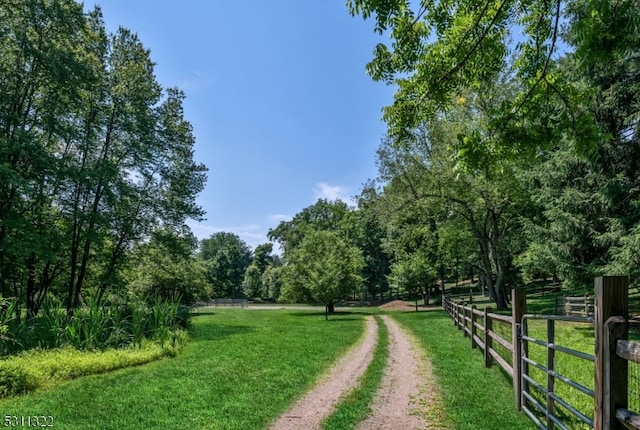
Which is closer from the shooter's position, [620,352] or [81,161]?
[620,352]

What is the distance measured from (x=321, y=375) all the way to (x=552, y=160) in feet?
38.8

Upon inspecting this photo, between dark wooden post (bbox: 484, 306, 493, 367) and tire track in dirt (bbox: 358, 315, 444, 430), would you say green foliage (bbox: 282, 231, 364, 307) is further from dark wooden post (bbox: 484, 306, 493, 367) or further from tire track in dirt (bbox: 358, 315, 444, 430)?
dark wooden post (bbox: 484, 306, 493, 367)

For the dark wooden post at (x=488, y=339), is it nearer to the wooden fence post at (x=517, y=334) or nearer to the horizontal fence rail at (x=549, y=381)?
the wooden fence post at (x=517, y=334)

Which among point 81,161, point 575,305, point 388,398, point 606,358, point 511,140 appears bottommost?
point 388,398

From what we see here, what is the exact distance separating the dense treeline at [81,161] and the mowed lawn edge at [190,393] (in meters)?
4.49

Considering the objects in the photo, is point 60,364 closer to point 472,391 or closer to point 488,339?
point 472,391

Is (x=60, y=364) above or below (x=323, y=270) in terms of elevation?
below

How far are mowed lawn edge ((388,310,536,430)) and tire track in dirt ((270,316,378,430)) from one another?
1.58 m

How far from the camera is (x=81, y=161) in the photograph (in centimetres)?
1922

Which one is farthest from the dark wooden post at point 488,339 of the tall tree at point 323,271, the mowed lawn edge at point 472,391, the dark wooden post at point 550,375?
the tall tree at point 323,271

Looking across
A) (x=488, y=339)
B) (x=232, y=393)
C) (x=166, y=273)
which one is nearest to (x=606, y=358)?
(x=232, y=393)

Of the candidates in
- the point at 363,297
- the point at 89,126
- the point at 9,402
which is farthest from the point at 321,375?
the point at 363,297

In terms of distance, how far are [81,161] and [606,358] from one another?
849 inches

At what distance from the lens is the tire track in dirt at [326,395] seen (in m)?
5.27
